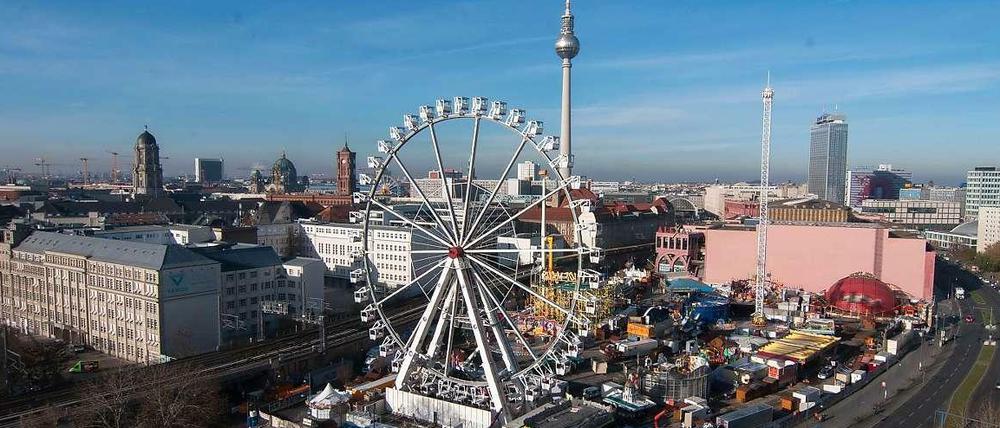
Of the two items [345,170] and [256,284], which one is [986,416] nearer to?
[256,284]

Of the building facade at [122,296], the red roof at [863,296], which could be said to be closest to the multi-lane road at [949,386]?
the red roof at [863,296]

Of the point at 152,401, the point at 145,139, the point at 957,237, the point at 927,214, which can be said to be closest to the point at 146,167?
the point at 145,139

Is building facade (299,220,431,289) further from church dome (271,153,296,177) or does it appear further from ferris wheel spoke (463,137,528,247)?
church dome (271,153,296,177)

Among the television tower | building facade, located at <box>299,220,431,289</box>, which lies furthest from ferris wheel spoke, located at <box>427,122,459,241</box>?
the television tower

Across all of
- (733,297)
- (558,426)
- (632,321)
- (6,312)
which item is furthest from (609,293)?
(6,312)

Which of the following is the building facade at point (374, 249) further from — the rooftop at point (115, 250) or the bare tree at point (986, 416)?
the bare tree at point (986, 416)

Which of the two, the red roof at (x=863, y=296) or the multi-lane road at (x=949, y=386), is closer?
the multi-lane road at (x=949, y=386)

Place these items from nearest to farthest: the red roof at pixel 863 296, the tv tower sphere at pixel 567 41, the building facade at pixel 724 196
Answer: the red roof at pixel 863 296 < the tv tower sphere at pixel 567 41 < the building facade at pixel 724 196
